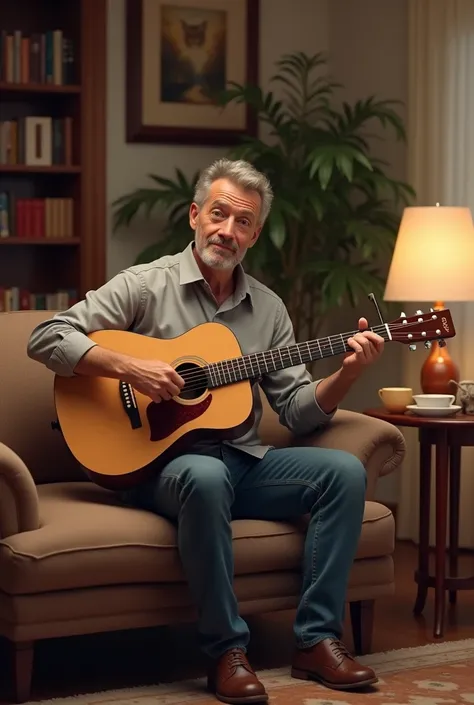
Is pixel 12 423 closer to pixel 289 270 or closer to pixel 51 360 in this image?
pixel 51 360

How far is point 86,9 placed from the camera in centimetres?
484

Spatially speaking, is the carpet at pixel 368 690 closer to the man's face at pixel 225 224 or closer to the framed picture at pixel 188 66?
the man's face at pixel 225 224

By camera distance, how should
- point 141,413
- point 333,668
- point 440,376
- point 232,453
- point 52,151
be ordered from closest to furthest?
point 333,668
point 141,413
point 232,453
point 440,376
point 52,151

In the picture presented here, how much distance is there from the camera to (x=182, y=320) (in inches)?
119

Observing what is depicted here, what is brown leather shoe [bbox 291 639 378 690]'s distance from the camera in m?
2.77

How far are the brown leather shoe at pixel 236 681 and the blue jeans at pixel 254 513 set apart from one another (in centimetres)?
3

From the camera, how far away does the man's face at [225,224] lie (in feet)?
9.97

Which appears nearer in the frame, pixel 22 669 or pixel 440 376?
pixel 22 669

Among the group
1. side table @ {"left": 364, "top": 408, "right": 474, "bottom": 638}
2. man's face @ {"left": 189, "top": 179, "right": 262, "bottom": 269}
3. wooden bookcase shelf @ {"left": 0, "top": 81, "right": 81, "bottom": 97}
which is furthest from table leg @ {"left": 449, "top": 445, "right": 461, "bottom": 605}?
wooden bookcase shelf @ {"left": 0, "top": 81, "right": 81, "bottom": 97}

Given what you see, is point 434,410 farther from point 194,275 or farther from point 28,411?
point 28,411

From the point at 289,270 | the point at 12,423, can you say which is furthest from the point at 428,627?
the point at 289,270

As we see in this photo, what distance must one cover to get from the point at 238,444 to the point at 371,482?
1.19 ft

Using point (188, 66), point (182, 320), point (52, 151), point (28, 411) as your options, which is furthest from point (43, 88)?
point (182, 320)

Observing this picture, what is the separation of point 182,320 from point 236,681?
2.82 ft
